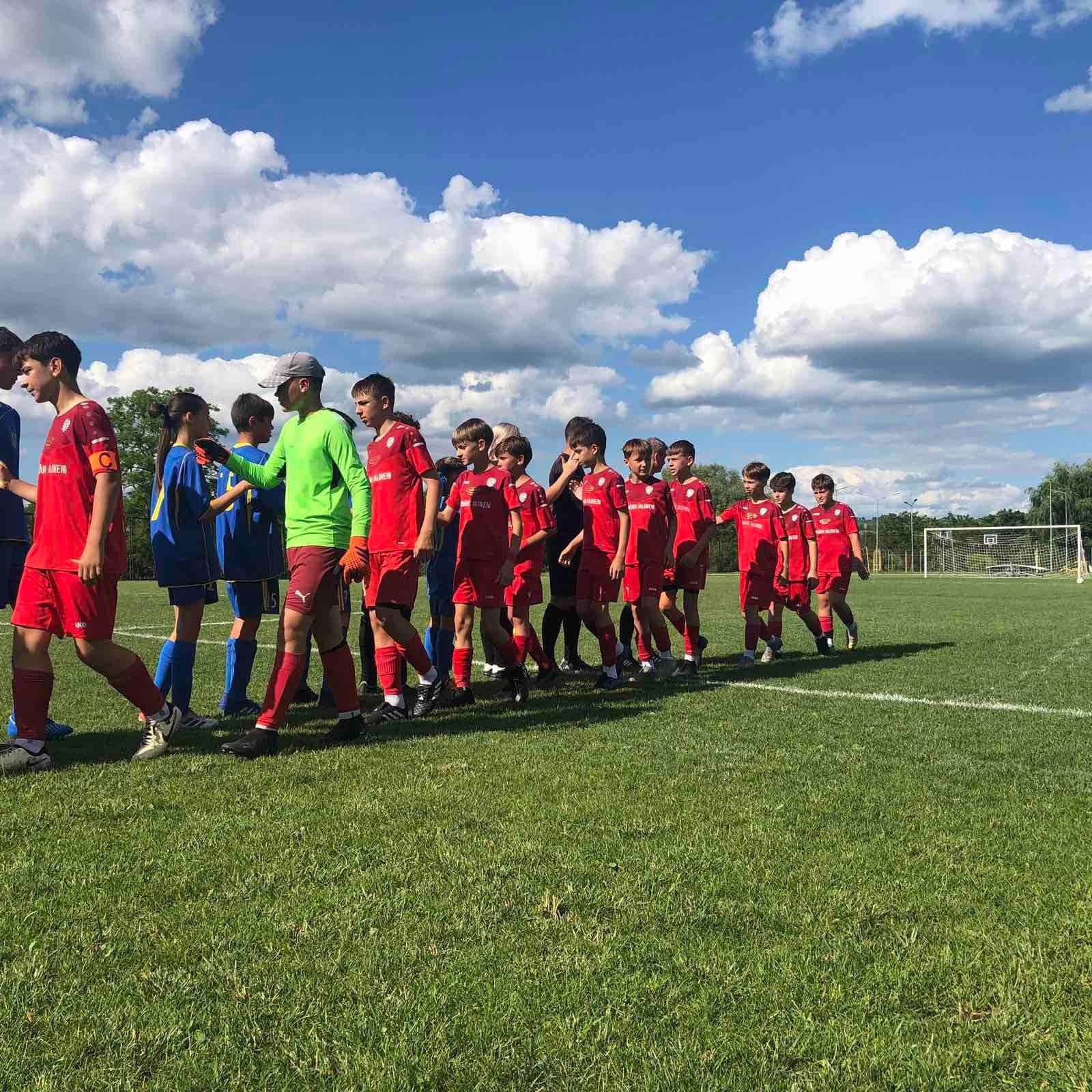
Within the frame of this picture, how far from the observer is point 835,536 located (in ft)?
37.0

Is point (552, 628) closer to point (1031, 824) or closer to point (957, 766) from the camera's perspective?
point (957, 766)

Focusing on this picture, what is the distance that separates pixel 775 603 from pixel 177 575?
656 cm

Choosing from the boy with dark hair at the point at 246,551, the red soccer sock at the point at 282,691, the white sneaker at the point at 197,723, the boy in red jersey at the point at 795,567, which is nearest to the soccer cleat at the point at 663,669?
the boy in red jersey at the point at 795,567

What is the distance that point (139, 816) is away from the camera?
377cm

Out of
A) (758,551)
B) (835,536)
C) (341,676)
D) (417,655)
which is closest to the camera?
(341,676)

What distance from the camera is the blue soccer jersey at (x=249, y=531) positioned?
647 cm

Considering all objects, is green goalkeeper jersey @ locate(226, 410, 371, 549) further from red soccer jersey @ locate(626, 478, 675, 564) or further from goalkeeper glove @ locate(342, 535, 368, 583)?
red soccer jersey @ locate(626, 478, 675, 564)

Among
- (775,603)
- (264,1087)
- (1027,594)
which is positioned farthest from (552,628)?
(1027,594)

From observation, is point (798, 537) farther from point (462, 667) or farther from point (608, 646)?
point (462, 667)

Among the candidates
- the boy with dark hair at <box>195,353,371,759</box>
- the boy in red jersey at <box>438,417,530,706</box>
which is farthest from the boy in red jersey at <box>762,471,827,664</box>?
the boy with dark hair at <box>195,353,371,759</box>

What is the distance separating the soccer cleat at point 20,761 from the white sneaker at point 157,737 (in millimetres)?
410

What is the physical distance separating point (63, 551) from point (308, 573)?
1175 millimetres

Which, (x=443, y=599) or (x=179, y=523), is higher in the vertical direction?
(x=179, y=523)

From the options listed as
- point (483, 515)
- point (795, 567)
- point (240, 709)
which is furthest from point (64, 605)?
point (795, 567)
